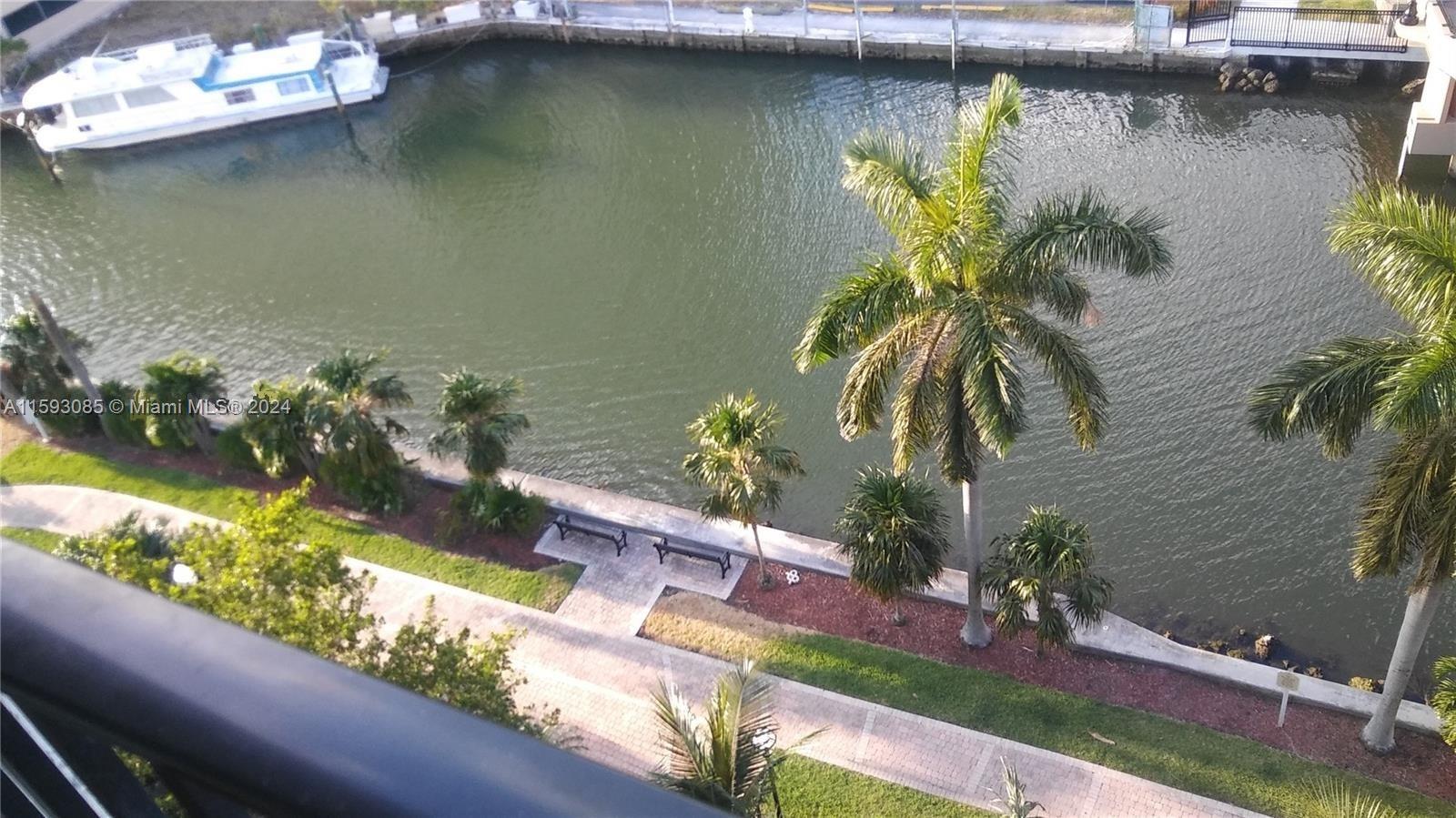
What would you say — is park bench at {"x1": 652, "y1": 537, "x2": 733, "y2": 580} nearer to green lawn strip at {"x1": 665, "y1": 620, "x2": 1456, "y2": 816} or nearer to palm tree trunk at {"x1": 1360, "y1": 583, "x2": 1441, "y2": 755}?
green lawn strip at {"x1": 665, "y1": 620, "x2": 1456, "y2": 816}

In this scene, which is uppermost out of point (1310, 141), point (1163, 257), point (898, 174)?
point (898, 174)

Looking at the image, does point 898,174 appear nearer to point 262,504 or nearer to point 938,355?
point 938,355

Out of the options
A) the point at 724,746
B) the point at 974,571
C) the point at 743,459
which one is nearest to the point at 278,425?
the point at 743,459

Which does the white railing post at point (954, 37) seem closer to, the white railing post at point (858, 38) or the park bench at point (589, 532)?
the white railing post at point (858, 38)

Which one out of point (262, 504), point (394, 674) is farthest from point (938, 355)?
point (262, 504)

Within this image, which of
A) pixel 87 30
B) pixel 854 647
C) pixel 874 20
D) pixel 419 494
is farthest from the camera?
pixel 87 30

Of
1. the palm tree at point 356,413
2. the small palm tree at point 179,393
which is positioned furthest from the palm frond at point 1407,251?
the small palm tree at point 179,393

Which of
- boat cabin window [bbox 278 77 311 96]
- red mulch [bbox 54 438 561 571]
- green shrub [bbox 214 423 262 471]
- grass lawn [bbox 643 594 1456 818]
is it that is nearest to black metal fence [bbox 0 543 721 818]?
grass lawn [bbox 643 594 1456 818]

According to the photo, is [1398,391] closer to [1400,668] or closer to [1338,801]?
[1400,668]
